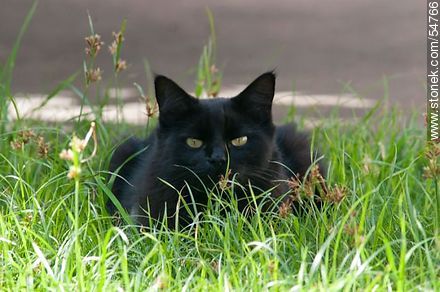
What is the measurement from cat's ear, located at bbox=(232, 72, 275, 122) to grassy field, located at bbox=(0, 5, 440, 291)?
41 centimetres

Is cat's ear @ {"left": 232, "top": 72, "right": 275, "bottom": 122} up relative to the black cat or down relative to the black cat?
up

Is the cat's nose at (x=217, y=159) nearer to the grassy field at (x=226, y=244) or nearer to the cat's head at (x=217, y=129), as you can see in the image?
the cat's head at (x=217, y=129)

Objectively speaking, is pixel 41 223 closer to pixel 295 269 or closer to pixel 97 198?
pixel 97 198

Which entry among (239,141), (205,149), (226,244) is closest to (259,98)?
(239,141)

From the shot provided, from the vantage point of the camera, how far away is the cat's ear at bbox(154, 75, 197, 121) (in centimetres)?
351

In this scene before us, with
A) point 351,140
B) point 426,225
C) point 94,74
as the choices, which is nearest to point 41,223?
point 94,74

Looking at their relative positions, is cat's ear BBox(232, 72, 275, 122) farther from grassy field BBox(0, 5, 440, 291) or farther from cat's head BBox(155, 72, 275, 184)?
grassy field BBox(0, 5, 440, 291)

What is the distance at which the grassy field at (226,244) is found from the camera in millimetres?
2514

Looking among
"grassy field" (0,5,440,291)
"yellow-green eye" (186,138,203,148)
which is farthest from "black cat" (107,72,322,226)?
"grassy field" (0,5,440,291)

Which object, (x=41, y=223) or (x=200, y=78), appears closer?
(x=41, y=223)

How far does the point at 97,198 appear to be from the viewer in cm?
376

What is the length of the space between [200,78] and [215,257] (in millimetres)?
2279

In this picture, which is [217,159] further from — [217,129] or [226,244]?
[226,244]

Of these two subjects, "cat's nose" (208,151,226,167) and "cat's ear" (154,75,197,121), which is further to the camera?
"cat's ear" (154,75,197,121)
